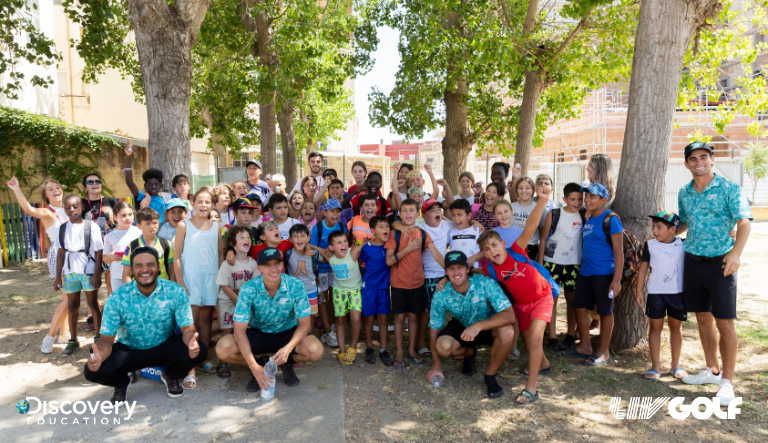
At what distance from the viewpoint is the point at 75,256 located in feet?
15.5

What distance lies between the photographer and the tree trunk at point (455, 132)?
9656 millimetres

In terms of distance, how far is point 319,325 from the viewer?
5508mm

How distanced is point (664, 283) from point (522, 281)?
127 cm

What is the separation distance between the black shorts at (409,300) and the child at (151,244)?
2098 millimetres

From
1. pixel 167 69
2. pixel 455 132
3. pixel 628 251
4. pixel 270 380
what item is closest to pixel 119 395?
pixel 270 380

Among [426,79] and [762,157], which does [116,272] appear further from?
[762,157]

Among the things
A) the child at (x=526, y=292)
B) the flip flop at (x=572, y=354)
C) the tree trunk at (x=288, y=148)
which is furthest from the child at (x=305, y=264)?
the tree trunk at (x=288, y=148)

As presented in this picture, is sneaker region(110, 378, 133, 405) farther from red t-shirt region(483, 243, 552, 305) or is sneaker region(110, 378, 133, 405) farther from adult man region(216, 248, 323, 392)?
red t-shirt region(483, 243, 552, 305)

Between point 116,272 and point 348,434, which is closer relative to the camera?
point 348,434

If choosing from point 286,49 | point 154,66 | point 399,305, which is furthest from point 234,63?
point 399,305

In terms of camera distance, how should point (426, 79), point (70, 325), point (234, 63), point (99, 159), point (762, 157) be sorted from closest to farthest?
point (70, 325), point (426, 79), point (234, 63), point (99, 159), point (762, 157)

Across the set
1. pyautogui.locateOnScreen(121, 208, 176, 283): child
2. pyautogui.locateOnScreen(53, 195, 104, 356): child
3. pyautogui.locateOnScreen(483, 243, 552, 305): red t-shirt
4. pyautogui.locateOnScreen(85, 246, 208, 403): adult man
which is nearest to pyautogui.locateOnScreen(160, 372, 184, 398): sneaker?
pyautogui.locateOnScreen(85, 246, 208, 403): adult man

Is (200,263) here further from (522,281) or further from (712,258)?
(712,258)

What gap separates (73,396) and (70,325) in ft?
4.19
